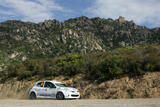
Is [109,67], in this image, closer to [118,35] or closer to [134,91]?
[134,91]

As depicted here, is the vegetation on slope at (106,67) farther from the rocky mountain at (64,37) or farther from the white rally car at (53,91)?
the rocky mountain at (64,37)

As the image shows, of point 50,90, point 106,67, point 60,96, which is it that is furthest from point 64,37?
point 60,96

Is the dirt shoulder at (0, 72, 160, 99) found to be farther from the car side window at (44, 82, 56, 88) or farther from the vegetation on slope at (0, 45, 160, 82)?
the car side window at (44, 82, 56, 88)

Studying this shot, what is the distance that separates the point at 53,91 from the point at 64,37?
84.0 metres

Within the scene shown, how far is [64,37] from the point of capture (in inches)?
3939

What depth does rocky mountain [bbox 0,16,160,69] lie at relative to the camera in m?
90.1

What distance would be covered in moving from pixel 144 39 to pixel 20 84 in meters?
→ 82.5

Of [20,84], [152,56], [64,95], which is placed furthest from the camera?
[20,84]

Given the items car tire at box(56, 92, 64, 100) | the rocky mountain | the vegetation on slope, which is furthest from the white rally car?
the rocky mountain

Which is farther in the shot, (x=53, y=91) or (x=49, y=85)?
(x=49, y=85)

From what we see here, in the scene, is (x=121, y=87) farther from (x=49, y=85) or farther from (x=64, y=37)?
(x=64, y=37)

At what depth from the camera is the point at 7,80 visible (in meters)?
30.1

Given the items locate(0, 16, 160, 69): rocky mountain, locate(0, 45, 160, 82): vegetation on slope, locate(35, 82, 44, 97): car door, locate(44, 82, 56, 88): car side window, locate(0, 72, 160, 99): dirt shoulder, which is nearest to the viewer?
locate(0, 72, 160, 99): dirt shoulder

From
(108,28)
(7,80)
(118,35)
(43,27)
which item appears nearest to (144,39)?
(118,35)
